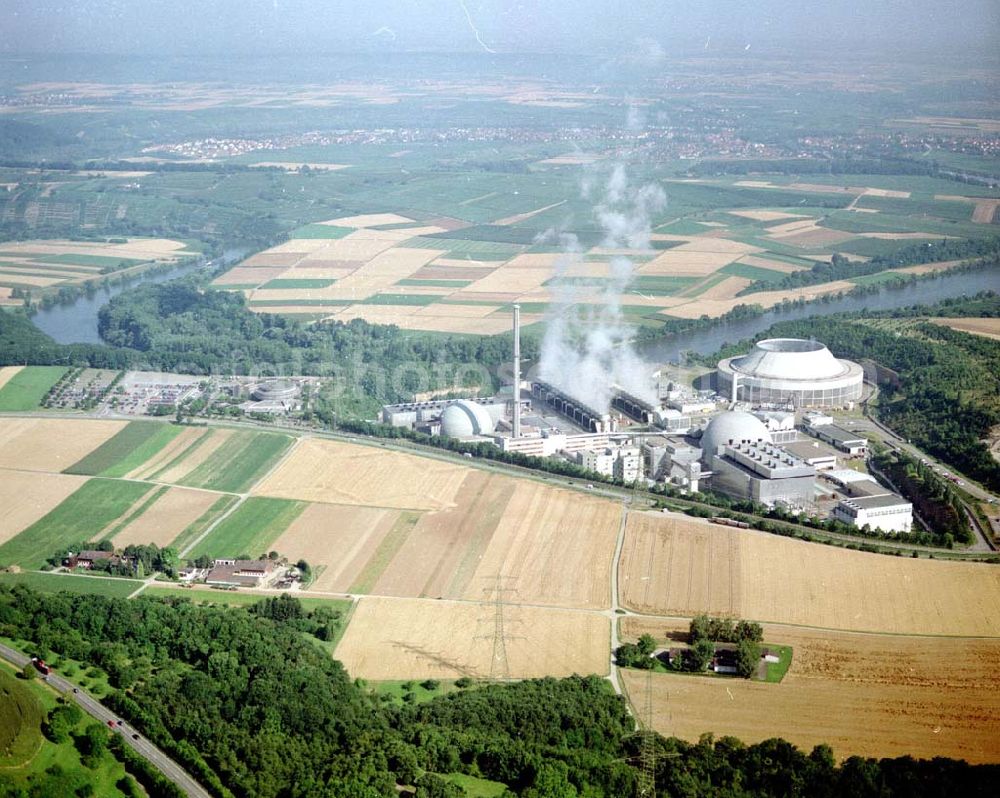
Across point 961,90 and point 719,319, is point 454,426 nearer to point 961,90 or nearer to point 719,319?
point 719,319

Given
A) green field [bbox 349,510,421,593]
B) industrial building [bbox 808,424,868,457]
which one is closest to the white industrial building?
industrial building [bbox 808,424,868,457]

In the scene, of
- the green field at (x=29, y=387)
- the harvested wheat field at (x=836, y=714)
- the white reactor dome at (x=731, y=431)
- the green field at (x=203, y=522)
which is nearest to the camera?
the harvested wheat field at (x=836, y=714)

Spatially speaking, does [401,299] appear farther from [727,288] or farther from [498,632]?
[498,632]

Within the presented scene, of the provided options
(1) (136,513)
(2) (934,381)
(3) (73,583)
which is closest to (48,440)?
(1) (136,513)

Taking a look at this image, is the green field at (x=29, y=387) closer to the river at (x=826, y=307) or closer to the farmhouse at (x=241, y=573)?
the farmhouse at (x=241, y=573)

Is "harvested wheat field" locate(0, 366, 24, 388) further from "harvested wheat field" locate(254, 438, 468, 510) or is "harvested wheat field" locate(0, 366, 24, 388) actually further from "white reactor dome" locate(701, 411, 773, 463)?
"white reactor dome" locate(701, 411, 773, 463)

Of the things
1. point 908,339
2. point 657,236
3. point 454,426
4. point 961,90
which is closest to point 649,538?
point 454,426

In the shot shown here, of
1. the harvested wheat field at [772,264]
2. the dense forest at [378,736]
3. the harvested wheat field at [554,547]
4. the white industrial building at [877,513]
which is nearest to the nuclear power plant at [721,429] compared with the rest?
the white industrial building at [877,513]

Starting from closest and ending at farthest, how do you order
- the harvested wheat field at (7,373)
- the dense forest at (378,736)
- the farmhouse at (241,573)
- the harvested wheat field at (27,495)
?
1. the dense forest at (378,736)
2. the farmhouse at (241,573)
3. the harvested wheat field at (27,495)
4. the harvested wheat field at (7,373)
